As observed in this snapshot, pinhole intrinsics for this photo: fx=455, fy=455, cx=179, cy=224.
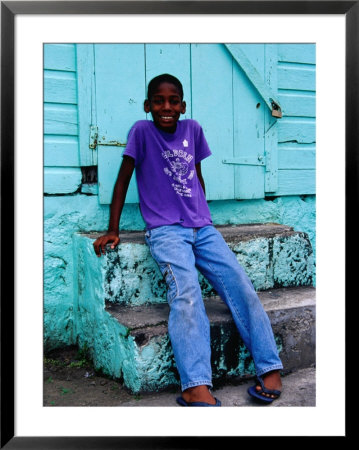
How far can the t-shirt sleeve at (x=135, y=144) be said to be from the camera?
7.61 feet

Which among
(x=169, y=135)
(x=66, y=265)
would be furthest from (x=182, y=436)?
(x=169, y=135)

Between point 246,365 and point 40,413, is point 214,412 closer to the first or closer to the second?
point 246,365

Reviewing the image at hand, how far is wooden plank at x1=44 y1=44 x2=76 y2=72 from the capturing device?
2188 millimetres

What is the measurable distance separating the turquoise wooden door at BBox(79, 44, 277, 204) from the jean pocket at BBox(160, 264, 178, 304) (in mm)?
604

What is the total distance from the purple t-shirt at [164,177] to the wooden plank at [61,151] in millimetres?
344

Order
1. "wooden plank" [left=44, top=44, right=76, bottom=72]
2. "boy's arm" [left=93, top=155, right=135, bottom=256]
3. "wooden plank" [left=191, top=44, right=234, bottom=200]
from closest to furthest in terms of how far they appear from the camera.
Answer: "wooden plank" [left=44, top=44, right=76, bottom=72] → "boy's arm" [left=93, top=155, right=135, bottom=256] → "wooden plank" [left=191, top=44, right=234, bottom=200]

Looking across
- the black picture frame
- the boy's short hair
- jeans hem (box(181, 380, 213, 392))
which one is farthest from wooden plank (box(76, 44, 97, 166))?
jeans hem (box(181, 380, 213, 392))

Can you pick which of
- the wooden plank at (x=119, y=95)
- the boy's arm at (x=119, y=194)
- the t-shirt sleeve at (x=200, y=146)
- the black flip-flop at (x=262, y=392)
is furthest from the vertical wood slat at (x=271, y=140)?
the black flip-flop at (x=262, y=392)

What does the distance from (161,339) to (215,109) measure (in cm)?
141

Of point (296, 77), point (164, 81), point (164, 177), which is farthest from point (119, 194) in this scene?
point (296, 77)

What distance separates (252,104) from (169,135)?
687 millimetres

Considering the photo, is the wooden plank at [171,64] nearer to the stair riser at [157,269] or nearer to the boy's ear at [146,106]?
the boy's ear at [146,106]

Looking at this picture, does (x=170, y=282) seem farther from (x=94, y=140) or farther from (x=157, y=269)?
(x=94, y=140)

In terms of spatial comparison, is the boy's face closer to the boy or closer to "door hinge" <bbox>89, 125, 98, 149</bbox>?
the boy
